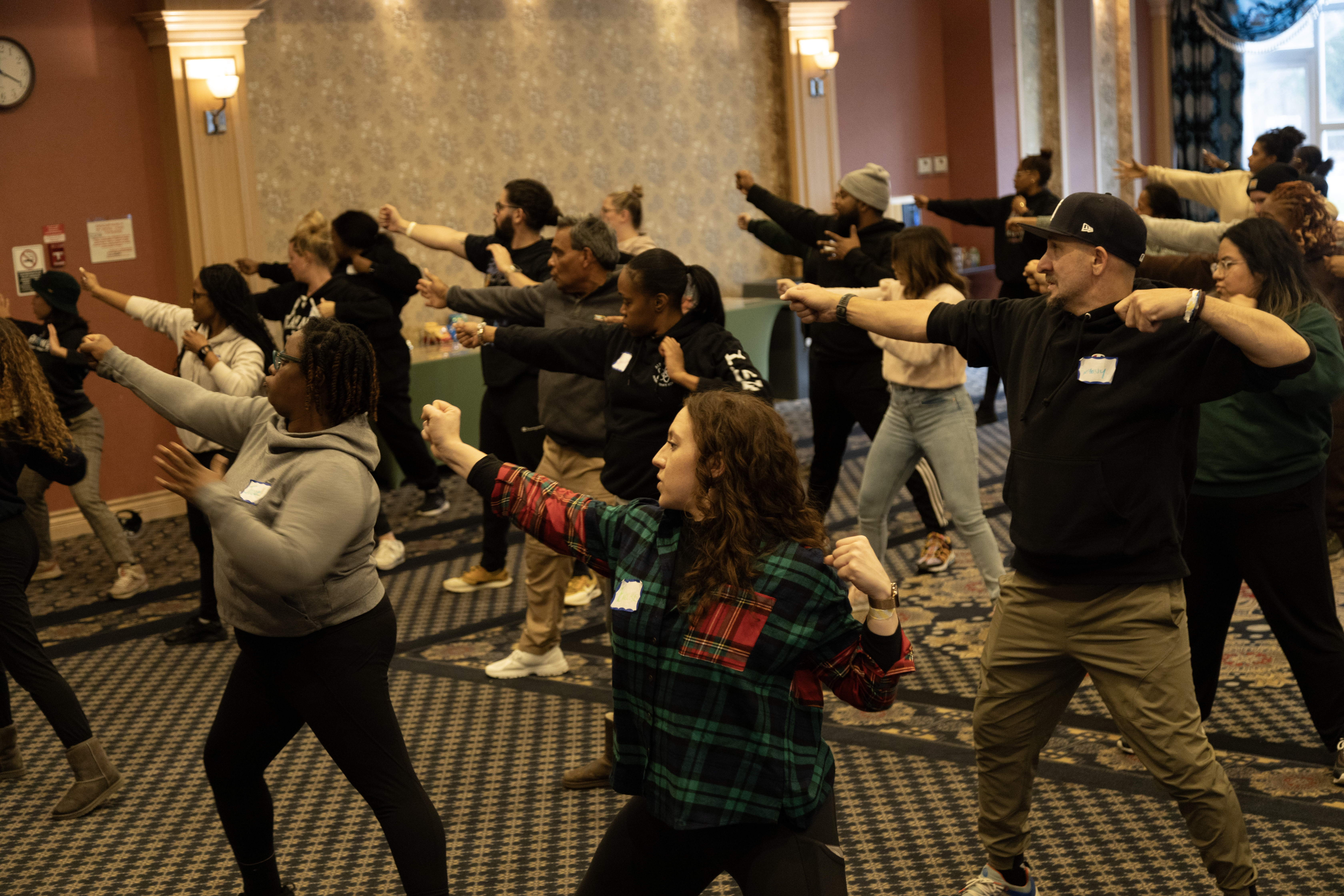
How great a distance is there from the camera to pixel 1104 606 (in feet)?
8.25

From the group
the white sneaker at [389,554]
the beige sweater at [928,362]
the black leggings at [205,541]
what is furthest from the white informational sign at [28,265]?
the beige sweater at [928,362]

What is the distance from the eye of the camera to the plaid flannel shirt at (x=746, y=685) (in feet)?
6.37

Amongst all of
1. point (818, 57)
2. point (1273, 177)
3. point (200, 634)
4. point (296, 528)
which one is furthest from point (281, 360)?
point (818, 57)

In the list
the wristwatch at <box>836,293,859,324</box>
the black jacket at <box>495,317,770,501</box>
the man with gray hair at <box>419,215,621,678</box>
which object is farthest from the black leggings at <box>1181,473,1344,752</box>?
the man with gray hair at <box>419,215,621,678</box>

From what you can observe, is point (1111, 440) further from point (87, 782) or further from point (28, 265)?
point (28, 265)

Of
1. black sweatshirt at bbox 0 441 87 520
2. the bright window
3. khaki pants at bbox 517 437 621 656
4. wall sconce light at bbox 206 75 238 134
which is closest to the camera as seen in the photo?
→ black sweatshirt at bbox 0 441 87 520

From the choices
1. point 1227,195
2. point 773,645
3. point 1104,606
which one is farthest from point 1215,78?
point 773,645

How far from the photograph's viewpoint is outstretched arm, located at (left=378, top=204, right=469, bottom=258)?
5.43 metres

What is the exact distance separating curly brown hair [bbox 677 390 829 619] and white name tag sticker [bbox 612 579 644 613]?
0.23 feet

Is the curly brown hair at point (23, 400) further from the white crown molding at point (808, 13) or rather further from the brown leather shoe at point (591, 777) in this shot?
the white crown molding at point (808, 13)

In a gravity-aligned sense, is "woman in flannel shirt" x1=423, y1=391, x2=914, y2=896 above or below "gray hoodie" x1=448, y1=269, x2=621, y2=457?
below

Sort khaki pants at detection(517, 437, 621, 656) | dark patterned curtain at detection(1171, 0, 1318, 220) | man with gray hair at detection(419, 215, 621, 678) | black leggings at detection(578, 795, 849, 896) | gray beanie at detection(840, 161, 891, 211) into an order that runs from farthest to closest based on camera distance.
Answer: dark patterned curtain at detection(1171, 0, 1318, 220)
gray beanie at detection(840, 161, 891, 211)
khaki pants at detection(517, 437, 621, 656)
man with gray hair at detection(419, 215, 621, 678)
black leggings at detection(578, 795, 849, 896)

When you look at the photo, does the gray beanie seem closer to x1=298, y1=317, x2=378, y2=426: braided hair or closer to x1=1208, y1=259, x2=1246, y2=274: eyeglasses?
x1=1208, y1=259, x2=1246, y2=274: eyeglasses

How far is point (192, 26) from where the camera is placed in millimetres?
6953
